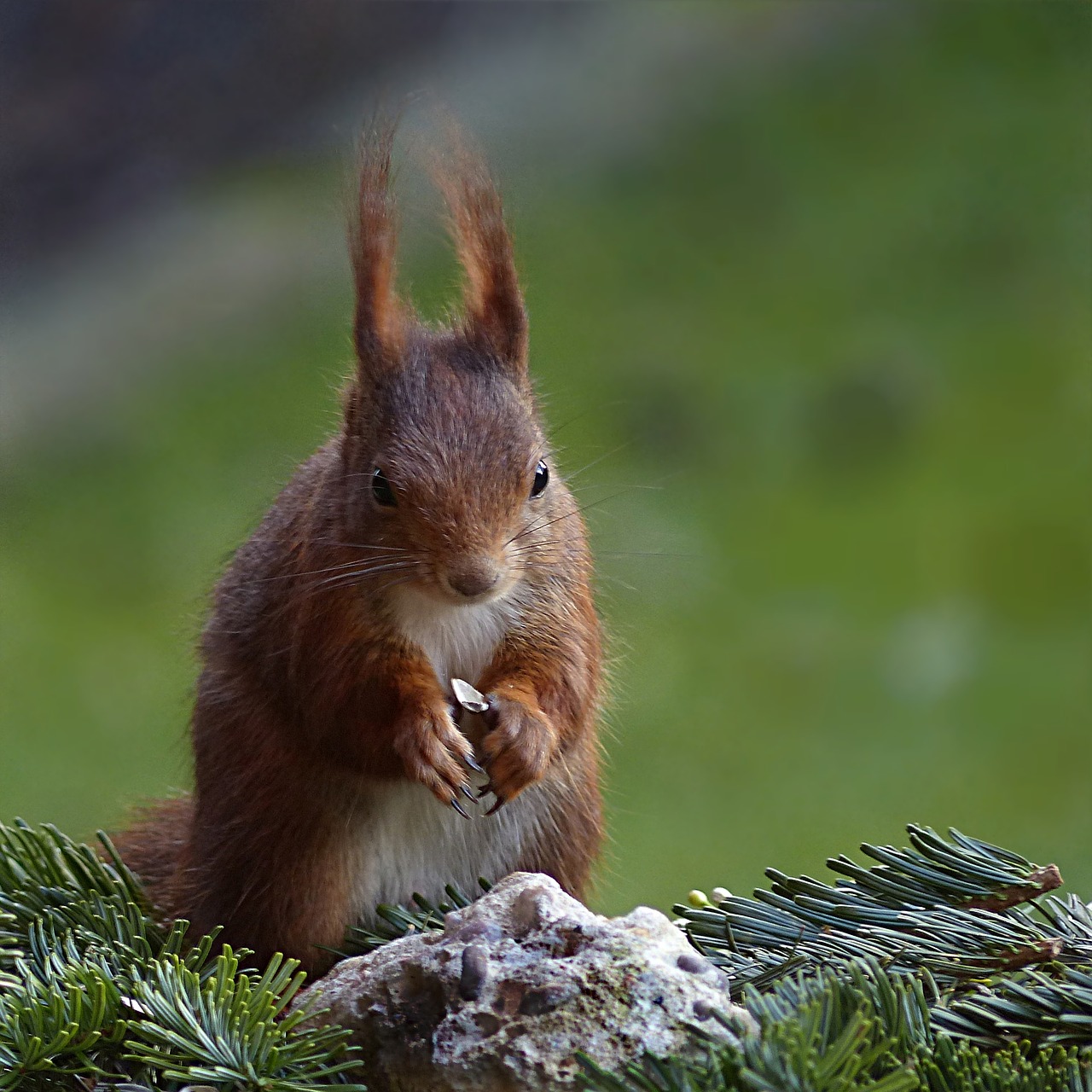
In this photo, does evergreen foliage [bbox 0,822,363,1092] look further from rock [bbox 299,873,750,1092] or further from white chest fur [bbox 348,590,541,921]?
white chest fur [bbox 348,590,541,921]

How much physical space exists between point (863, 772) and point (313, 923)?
55.4 inches

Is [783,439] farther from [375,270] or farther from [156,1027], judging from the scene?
[156,1027]

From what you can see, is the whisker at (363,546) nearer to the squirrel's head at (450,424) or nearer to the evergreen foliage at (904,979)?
the squirrel's head at (450,424)

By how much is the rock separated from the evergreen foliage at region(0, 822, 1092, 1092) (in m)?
0.02

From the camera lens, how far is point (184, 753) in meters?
1.01

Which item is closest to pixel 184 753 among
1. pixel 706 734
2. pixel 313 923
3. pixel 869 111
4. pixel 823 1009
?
pixel 313 923

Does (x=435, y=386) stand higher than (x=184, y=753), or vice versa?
(x=435, y=386)

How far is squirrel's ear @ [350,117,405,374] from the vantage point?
0.85 m

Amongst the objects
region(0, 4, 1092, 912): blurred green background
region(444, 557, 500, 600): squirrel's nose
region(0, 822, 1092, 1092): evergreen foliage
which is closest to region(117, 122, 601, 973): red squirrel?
region(444, 557, 500, 600): squirrel's nose

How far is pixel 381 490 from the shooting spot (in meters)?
0.82

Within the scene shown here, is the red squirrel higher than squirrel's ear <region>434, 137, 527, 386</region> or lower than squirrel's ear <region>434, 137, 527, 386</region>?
lower

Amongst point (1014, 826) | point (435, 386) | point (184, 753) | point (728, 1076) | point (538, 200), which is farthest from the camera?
point (538, 200)

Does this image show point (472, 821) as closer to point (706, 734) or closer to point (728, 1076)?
point (728, 1076)

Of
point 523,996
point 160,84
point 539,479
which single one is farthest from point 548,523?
point 160,84
